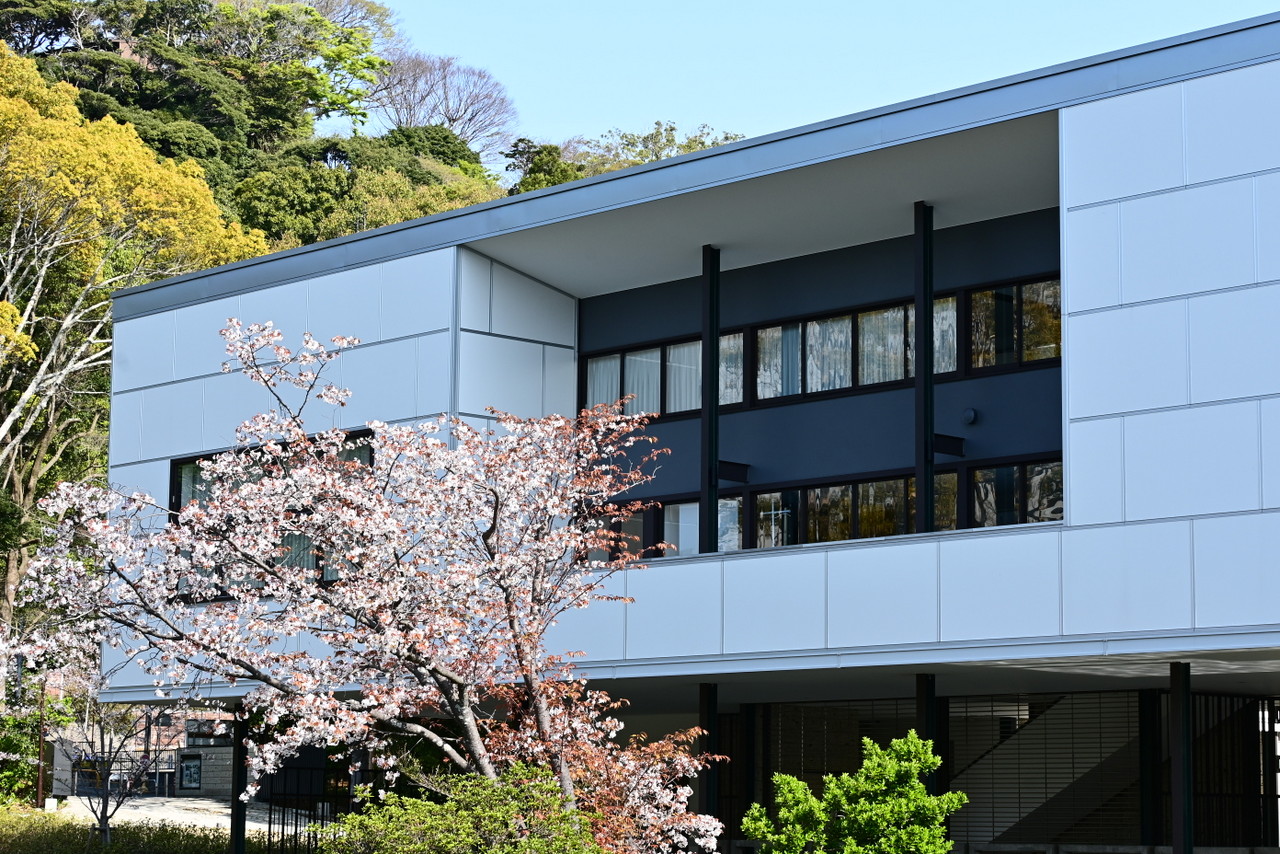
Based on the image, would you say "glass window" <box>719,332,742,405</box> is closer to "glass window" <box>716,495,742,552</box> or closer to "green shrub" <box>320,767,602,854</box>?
"glass window" <box>716,495,742,552</box>

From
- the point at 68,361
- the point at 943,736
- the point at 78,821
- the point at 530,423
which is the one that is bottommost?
the point at 78,821

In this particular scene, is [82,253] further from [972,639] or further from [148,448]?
[972,639]

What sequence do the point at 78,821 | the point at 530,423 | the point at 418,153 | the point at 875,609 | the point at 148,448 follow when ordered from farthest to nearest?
the point at 418,153
the point at 78,821
the point at 148,448
the point at 875,609
the point at 530,423

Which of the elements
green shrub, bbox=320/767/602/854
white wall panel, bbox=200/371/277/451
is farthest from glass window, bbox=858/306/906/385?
green shrub, bbox=320/767/602/854

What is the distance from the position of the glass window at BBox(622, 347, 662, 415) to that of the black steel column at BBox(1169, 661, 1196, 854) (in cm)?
897

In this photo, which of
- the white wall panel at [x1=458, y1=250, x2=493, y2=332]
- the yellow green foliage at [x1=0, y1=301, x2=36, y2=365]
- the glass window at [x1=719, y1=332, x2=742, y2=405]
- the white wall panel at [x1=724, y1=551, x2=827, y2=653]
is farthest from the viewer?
the yellow green foliage at [x1=0, y1=301, x2=36, y2=365]

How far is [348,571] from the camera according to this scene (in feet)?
50.7

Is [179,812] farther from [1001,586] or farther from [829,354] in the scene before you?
[1001,586]

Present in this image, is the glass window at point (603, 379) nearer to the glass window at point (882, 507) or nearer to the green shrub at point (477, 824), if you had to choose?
the glass window at point (882, 507)

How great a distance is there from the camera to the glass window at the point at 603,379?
24.0m

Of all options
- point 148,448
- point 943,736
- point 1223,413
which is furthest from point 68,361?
point 1223,413

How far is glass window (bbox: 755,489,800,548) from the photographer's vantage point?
22094 mm

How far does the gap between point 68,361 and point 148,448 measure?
57.8 feet

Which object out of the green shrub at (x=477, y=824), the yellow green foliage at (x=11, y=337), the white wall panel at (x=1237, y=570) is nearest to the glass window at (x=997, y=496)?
the white wall panel at (x=1237, y=570)
